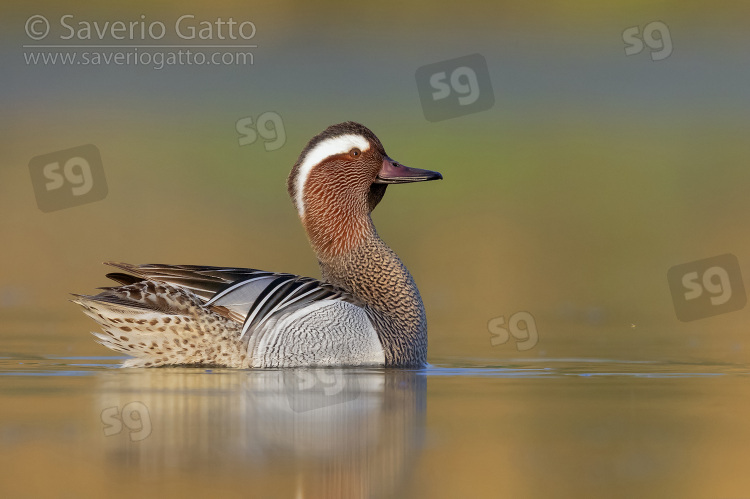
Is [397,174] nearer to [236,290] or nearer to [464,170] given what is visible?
[236,290]

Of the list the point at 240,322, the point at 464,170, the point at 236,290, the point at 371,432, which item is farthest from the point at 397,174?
the point at 464,170

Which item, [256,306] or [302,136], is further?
[302,136]

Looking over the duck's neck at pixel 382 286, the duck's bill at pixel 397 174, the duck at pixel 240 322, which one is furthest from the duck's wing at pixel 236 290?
the duck's bill at pixel 397 174

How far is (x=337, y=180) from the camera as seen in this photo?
33.0 feet

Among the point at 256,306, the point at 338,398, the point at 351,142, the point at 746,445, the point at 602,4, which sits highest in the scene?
the point at 602,4

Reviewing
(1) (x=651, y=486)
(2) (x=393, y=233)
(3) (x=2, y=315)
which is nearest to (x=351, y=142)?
(3) (x=2, y=315)

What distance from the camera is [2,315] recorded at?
38.9ft

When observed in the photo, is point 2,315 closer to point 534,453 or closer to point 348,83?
point 534,453

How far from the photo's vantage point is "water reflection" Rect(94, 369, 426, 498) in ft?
19.5

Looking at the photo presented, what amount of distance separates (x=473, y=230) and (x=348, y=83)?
8.44m

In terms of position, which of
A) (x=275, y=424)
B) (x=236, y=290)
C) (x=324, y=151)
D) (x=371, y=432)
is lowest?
(x=371, y=432)

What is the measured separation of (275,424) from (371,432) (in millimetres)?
465

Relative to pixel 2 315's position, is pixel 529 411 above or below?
below

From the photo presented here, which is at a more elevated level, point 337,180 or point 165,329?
point 337,180
